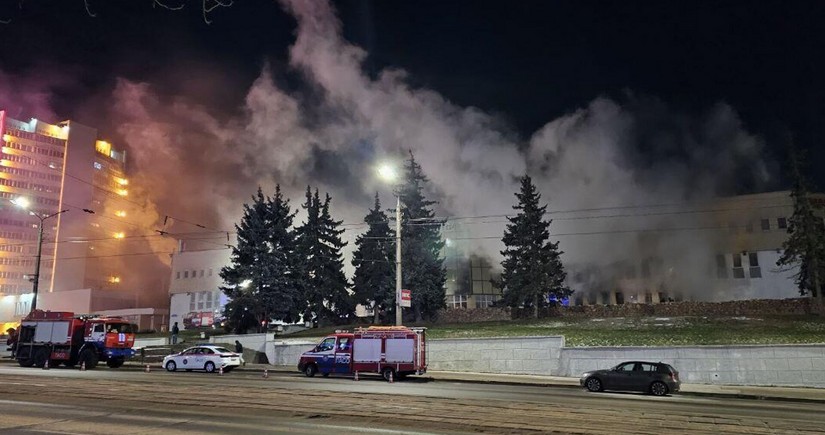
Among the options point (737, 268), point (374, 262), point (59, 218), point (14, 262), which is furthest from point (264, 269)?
point (14, 262)

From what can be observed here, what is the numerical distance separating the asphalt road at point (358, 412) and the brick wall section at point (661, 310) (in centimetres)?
2497

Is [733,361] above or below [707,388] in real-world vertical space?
above

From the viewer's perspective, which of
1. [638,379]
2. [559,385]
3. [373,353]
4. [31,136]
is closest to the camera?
[638,379]

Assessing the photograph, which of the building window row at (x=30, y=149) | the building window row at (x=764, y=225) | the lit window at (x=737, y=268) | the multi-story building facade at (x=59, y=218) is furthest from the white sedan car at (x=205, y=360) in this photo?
the building window row at (x=30, y=149)

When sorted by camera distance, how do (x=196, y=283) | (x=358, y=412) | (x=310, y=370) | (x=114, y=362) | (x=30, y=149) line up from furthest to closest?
(x=30, y=149)
(x=196, y=283)
(x=114, y=362)
(x=310, y=370)
(x=358, y=412)

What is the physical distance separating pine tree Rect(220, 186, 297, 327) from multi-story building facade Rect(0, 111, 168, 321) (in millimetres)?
69519

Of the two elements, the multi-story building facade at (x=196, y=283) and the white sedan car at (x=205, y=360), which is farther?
the multi-story building facade at (x=196, y=283)

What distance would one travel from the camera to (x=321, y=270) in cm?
4856

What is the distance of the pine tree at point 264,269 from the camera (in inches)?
1764

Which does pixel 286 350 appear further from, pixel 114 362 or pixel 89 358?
pixel 89 358

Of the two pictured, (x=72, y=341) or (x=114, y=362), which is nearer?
(x=72, y=341)

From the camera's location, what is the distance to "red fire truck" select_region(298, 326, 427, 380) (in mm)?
22703

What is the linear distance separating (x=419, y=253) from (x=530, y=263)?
8993 mm

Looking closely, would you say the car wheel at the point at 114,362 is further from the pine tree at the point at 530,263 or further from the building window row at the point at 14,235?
the building window row at the point at 14,235
